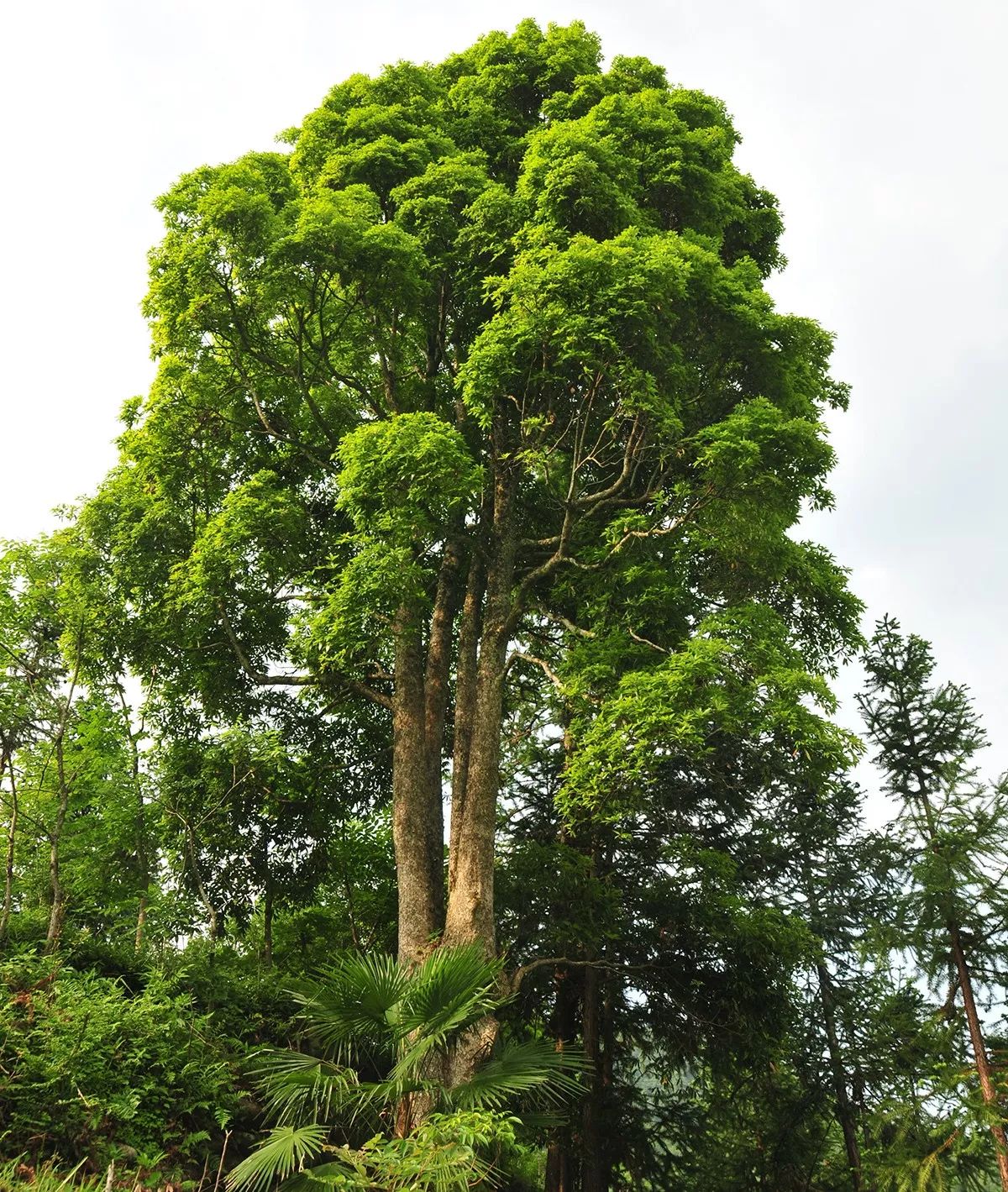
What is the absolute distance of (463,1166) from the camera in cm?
632

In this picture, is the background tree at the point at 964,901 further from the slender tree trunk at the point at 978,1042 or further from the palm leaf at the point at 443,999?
the palm leaf at the point at 443,999

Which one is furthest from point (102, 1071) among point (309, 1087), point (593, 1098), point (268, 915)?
point (593, 1098)

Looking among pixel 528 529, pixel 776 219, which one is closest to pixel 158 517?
pixel 528 529

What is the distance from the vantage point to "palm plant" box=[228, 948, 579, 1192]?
6590 millimetres

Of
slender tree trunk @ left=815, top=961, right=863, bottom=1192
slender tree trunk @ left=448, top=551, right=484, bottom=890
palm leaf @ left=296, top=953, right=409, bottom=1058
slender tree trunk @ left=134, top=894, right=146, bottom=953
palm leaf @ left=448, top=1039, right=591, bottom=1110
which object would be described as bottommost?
slender tree trunk @ left=815, top=961, right=863, bottom=1192

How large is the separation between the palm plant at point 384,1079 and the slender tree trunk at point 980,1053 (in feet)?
17.1

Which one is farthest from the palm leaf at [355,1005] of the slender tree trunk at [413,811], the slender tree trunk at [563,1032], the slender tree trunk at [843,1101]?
the slender tree trunk at [843,1101]

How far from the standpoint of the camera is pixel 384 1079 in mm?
8422

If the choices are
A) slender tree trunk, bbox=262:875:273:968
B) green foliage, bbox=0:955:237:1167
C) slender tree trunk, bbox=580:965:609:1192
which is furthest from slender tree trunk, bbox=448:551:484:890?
green foliage, bbox=0:955:237:1167

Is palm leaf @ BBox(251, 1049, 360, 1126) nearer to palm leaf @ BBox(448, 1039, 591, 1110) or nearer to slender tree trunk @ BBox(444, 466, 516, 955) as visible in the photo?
palm leaf @ BBox(448, 1039, 591, 1110)

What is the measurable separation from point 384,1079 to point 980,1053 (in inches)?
279

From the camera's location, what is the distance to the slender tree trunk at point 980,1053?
32.6 feet

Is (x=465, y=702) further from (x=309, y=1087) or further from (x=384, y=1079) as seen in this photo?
(x=309, y=1087)

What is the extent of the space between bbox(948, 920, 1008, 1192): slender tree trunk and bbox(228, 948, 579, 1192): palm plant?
5.22m
